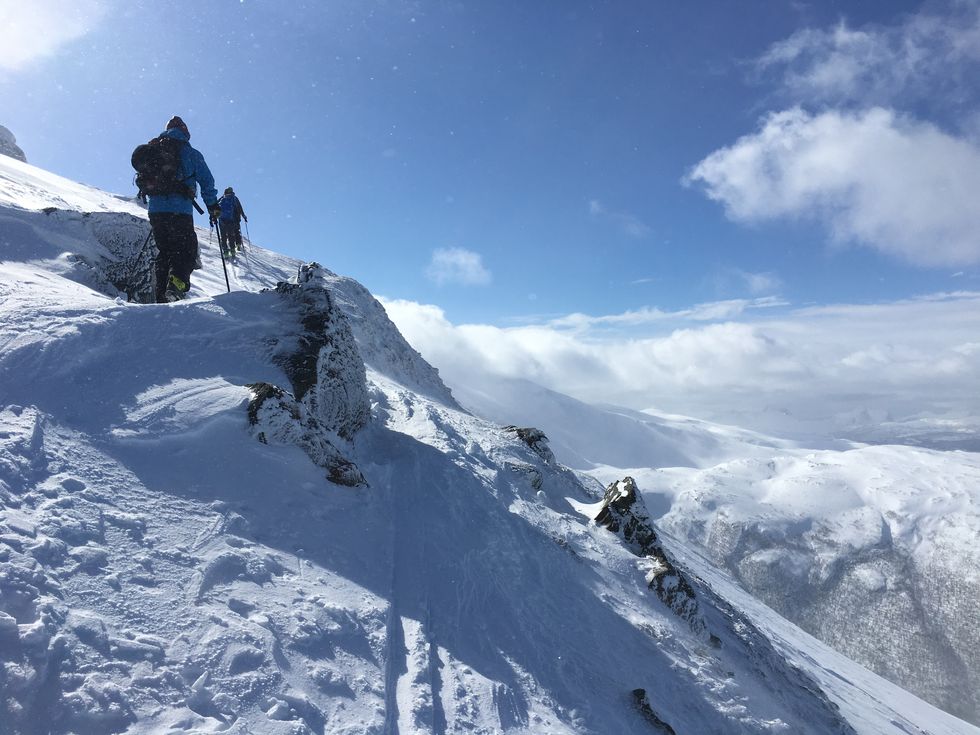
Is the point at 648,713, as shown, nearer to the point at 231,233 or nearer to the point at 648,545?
the point at 648,545

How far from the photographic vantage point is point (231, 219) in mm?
29141

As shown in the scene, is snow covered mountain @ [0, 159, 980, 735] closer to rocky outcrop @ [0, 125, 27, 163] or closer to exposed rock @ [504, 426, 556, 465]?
exposed rock @ [504, 426, 556, 465]

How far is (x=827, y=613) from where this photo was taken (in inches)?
7687

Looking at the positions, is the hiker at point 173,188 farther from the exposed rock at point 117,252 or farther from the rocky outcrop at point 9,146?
the rocky outcrop at point 9,146

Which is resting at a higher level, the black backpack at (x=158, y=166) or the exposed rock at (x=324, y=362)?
the black backpack at (x=158, y=166)

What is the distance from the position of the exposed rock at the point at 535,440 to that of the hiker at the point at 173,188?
11.3 m

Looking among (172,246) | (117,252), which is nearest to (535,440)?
(172,246)

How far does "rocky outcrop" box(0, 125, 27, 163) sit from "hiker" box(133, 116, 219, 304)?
78.0 m

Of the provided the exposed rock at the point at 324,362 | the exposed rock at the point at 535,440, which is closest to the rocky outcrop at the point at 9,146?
the exposed rock at the point at 324,362

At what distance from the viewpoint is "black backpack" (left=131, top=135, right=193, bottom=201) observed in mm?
11875

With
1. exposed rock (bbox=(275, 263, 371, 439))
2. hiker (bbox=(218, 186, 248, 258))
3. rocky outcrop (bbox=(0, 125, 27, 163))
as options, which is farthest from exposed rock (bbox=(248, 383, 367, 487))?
rocky outcrop (bbox=(0, 125, 27, 163))

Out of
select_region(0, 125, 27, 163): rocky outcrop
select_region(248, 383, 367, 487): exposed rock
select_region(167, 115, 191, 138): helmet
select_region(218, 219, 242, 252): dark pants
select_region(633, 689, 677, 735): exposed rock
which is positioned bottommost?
select_region(633, 689, 677, 735): exposed rock

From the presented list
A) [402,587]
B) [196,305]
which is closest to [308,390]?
[196,305]

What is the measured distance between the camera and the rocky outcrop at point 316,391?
8812 millimetres
